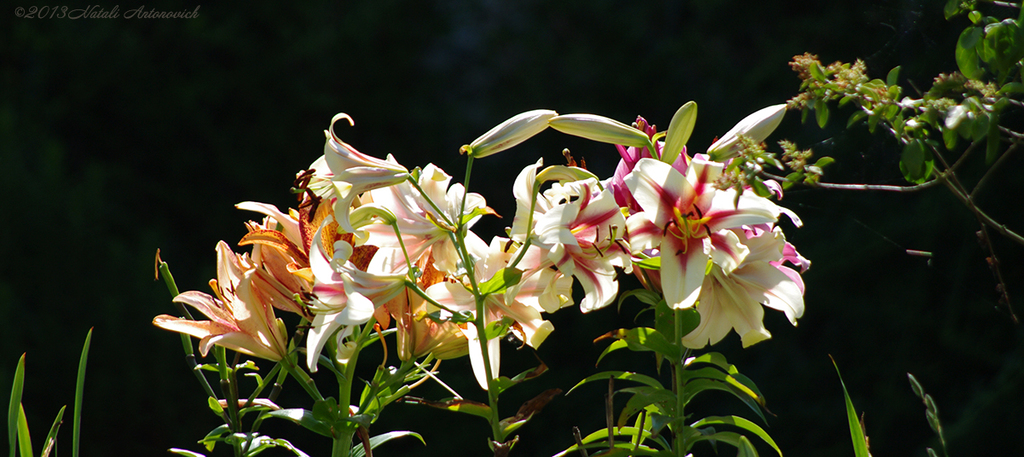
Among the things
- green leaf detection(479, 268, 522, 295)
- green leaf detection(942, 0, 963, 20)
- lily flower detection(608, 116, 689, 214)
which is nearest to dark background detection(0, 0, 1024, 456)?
green leaf detection(942, 0, 963, 20)

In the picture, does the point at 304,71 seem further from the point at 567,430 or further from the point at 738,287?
the point at 738,287

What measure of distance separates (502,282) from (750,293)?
0.45 feet

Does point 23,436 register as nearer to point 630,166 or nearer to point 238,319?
point 238,319

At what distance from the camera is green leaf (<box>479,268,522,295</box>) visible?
398 millimetres

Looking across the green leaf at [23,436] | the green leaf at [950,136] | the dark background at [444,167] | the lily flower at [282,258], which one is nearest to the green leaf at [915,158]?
the green leaf at [950,136]

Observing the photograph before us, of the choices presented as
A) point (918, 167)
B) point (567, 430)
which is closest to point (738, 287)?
point (918, 167)

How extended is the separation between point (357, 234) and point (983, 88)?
13.9 inches

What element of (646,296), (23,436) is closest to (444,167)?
(23,436)

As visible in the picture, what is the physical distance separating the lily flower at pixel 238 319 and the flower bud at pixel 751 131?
0.28 m

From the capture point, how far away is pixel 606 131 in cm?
41

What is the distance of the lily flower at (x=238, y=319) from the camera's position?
446mm

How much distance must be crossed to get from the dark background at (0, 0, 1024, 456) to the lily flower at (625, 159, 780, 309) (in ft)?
4.56

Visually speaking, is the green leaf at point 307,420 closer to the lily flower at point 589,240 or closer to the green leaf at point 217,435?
the green leaf at point 217,435

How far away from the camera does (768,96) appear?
2057 mm
